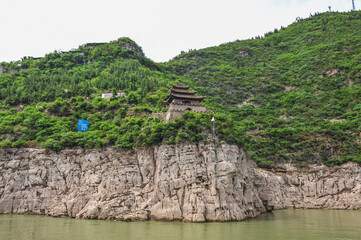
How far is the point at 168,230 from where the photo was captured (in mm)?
27578

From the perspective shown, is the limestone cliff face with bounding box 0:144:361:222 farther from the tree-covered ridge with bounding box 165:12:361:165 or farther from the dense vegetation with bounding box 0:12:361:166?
the tree-covered ridge with bounding box 165:12:361:165

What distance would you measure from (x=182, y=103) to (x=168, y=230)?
2302 centimetres

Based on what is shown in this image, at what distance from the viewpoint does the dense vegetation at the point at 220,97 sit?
143 feet

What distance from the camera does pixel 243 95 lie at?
8744 cm

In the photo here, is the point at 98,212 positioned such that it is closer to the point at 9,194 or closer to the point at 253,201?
the point at 9,194

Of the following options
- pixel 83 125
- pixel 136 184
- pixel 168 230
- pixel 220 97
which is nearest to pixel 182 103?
pixel 136 184

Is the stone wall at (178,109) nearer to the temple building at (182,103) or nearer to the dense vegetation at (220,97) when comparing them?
the temple building at (182,103)

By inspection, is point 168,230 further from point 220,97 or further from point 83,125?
point 220,97

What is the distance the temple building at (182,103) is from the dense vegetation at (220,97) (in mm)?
2839

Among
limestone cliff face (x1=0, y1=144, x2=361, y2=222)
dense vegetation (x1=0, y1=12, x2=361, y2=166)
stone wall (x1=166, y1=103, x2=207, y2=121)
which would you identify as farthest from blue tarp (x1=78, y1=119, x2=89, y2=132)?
stone wall (x1=166, y1=103, x2=207, y2=121)

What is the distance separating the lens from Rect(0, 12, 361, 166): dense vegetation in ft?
143

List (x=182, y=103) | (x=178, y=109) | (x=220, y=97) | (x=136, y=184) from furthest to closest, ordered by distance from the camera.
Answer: (x=220, y=97), (x=182, y=103), (x=178, y=109), (x=136, y=184)

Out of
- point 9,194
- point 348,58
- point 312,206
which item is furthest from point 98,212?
point 348,58

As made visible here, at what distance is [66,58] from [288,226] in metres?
72.3
